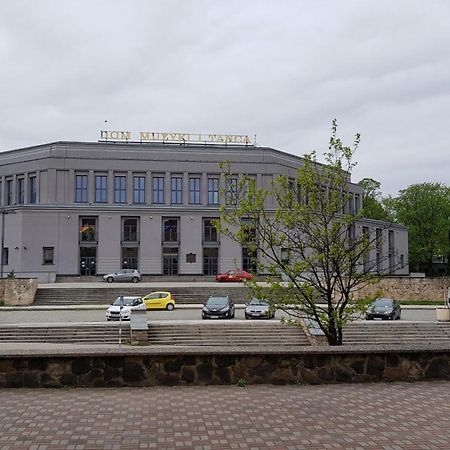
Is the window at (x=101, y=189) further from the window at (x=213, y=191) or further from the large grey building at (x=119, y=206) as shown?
the window at (x=213, y=191)

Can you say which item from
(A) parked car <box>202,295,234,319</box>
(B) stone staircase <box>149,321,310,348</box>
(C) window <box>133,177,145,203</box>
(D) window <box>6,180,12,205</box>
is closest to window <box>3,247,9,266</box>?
(D) window <box>6,180,12,205</box>

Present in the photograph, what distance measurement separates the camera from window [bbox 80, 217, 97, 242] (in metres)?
56.1

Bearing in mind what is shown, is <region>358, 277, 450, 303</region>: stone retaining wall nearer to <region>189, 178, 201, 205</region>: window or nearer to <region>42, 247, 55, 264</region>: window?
<region>189, 178, 201, 205</region>: window

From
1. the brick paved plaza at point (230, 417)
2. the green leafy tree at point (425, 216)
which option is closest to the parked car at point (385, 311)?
the brick paved plaza at point (230, 417)

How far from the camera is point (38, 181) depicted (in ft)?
192

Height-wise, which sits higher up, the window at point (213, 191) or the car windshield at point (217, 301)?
the window at point (213, 191)

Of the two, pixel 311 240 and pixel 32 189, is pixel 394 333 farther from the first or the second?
pixel 32 189

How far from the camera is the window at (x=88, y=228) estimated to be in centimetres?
5612

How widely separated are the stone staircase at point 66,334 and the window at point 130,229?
111 feet

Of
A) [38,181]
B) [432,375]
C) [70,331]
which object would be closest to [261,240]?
[432,375]

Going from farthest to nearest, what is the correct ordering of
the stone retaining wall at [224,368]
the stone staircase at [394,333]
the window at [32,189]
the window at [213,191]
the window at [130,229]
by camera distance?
the window at [213,191] < the window at [32,189] < the window at [130,229] < the stone staircase at [394,333] < the stone retaining wall at [224,368]

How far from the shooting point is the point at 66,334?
2242 cm

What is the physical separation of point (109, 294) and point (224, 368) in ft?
111

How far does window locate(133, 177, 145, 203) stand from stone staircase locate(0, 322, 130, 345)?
36.8m
